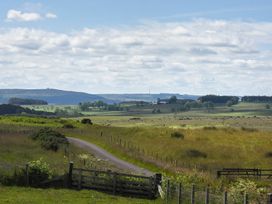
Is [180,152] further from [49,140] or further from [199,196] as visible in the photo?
[199,196]

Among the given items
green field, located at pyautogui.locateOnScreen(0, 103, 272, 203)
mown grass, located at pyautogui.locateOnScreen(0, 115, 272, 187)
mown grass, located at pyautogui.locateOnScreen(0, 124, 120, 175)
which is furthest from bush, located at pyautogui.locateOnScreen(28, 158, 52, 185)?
mown grass, located at pyautogui.locateOnScreen(0, 115, 272, 187)

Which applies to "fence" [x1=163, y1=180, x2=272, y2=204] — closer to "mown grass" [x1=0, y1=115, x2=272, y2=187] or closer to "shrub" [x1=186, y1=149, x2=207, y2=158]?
"mown grass" [x1=0, y1=115, x2=272, y2=187]

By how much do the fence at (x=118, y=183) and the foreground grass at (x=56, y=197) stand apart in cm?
106

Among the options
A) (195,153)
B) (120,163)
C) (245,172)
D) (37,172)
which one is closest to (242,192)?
(37,172)

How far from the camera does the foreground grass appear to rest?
1195 inches

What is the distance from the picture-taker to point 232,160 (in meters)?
66.2

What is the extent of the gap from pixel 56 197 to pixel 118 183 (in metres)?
6.03

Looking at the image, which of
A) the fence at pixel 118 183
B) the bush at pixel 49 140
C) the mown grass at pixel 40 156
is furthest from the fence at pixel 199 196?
the bush at pixel 49 140

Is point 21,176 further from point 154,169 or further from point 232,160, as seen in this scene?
point 232,160

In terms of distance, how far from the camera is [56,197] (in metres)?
32.2

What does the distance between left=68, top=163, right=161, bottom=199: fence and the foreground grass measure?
106 cm

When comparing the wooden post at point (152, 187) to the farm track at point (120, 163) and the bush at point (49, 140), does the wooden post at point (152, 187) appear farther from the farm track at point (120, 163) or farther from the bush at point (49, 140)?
the bush at point (49, 140)

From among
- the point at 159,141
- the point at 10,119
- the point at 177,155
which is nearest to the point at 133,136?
the point at 159,141

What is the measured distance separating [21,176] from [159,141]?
2093 inches
